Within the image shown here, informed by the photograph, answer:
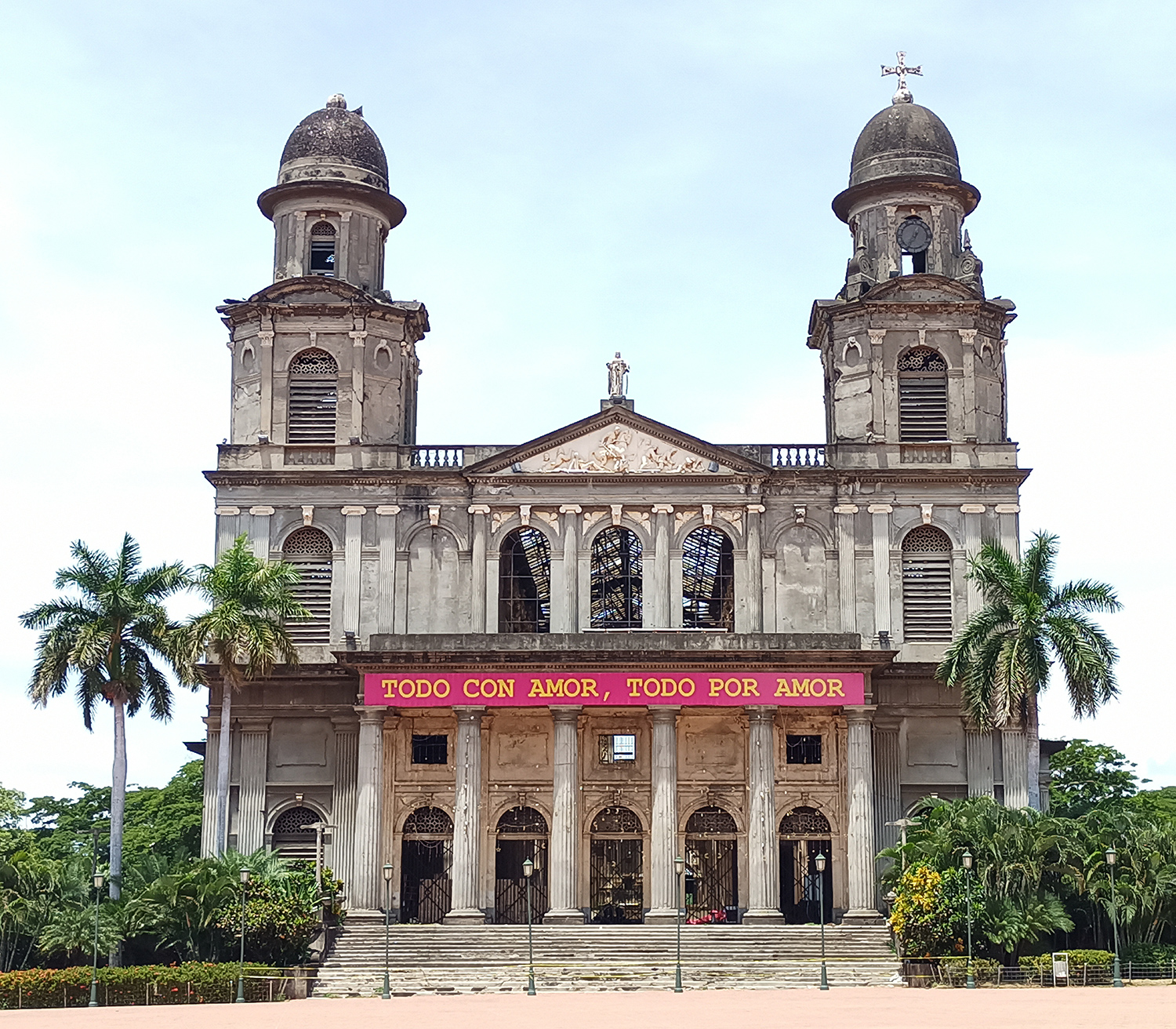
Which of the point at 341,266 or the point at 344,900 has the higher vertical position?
the point at 341,266

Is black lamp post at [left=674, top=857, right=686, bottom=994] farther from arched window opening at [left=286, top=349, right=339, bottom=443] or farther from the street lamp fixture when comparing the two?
arched window opening at [left=286, top=349, right=339, bottom=443]

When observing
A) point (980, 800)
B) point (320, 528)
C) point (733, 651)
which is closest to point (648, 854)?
point (733, 651)

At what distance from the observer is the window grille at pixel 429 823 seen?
55750 millimetres

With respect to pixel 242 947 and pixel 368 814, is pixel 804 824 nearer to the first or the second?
pixel 368 814

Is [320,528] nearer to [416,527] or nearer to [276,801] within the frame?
[416,527]

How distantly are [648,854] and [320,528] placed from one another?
14.6m

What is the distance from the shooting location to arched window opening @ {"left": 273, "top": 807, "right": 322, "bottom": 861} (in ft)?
183

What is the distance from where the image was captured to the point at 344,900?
53500 mm

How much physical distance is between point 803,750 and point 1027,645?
8.09 metres

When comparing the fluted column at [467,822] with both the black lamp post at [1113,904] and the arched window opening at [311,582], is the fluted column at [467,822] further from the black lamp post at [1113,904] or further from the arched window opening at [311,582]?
the black lamp post at [1113,904]

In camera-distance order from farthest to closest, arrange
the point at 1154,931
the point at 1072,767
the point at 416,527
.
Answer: the point at 1072,767 → the point at 416,527 → the point at 1154,931

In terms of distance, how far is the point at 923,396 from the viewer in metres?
59.0

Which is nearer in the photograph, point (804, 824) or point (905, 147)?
point (804, 824)

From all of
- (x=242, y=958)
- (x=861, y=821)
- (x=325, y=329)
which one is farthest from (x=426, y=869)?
(x=325, y=329)
